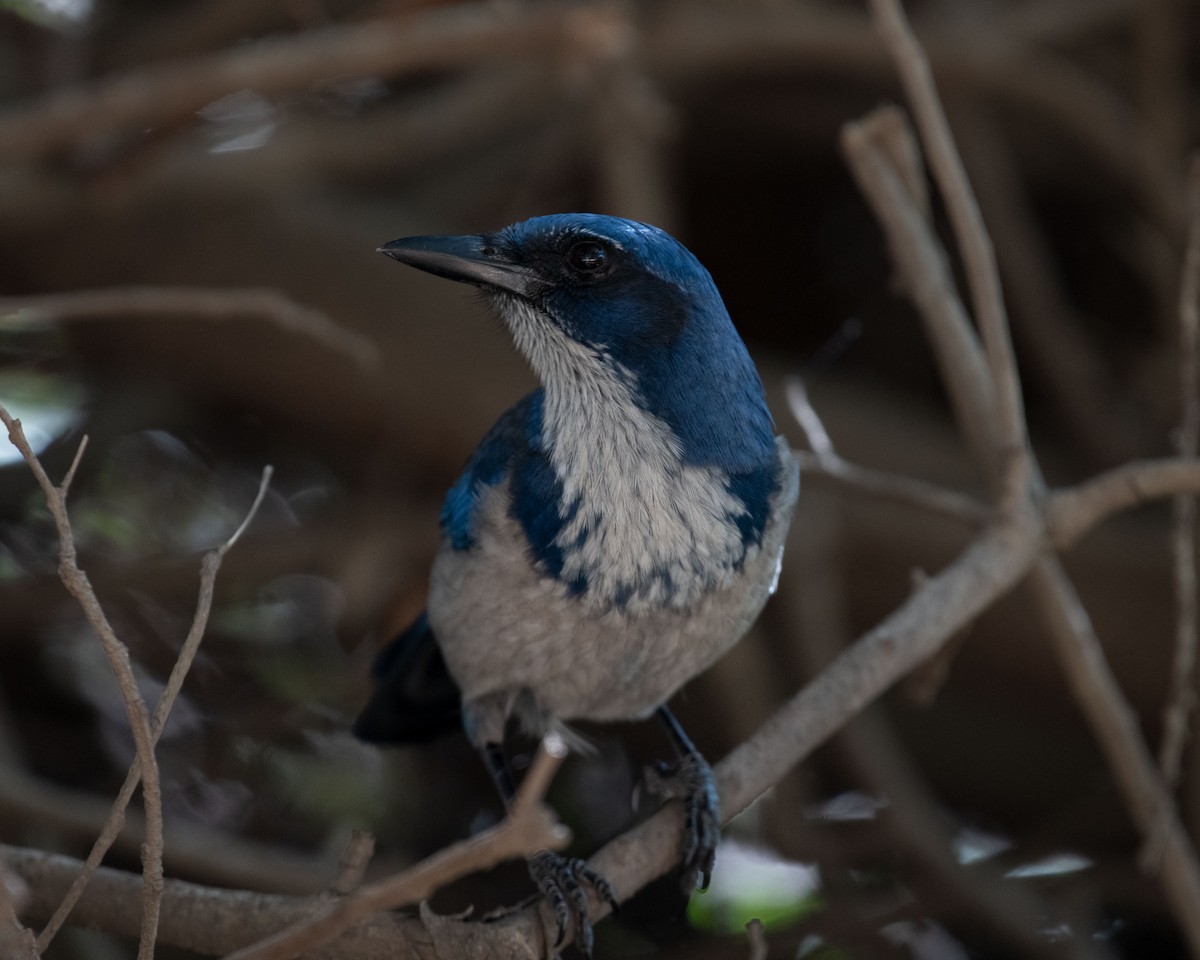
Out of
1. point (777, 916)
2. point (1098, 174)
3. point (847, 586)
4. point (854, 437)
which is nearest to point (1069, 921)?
point (777, 916)

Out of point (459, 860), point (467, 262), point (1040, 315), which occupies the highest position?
point (1040, 315)

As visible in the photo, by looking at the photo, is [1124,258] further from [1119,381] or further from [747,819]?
[747,819]

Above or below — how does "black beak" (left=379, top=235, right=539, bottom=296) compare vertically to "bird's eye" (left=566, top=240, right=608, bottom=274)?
below

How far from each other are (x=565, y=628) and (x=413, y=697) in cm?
85

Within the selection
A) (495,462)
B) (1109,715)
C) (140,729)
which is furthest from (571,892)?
(1109,715)

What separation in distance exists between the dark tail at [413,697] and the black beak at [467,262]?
1.01 meters

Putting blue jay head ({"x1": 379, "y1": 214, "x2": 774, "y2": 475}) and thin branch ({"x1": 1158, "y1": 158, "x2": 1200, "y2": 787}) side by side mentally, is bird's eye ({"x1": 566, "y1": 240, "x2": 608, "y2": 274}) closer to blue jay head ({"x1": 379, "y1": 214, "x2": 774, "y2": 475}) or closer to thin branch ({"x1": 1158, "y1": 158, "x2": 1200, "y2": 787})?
blue jay head ({"x1": 379, "y1": 214, "x2": 774, "y2": 475})

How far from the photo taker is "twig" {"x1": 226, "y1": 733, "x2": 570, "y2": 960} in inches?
58.7

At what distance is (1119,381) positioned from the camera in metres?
5.92

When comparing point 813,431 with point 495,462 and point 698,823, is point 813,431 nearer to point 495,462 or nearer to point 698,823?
point 495,462

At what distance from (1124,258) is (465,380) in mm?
2975

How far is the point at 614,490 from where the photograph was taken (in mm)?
2904

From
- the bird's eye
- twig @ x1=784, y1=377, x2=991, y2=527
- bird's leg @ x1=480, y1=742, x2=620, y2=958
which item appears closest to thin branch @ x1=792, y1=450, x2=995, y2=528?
twig @ x1=784, y1=377, x2=991, y2=527

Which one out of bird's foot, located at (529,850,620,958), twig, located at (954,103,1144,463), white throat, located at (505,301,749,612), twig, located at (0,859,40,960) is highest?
twig, located at (954,103,1144,463)
